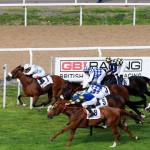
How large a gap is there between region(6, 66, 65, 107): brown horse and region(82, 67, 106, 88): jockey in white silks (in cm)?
151

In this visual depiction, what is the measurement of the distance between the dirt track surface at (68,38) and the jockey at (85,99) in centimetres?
854

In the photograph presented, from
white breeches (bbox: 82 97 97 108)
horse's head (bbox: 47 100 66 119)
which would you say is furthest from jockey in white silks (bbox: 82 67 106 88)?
horse's head (bbox: 47 100 66 119)

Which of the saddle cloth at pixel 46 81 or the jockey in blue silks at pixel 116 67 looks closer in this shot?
the jockey in blue silks at pixel 116 67

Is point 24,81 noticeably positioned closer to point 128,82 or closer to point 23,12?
point 128,82

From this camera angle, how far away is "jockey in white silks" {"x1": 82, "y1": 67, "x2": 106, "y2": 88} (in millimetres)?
20375

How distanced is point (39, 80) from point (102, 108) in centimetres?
423

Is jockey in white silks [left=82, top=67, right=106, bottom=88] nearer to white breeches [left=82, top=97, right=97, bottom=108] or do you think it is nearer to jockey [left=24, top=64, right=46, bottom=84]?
jockey [left=24, top=64, right=46, bottom=84]

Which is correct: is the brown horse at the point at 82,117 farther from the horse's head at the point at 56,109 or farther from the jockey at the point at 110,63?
the jockey at the point at 110,63

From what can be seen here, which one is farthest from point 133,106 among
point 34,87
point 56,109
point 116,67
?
point 56,109

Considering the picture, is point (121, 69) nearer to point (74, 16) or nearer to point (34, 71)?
point (34, 71)

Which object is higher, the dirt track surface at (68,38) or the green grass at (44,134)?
the dirt track surface at (68,38)

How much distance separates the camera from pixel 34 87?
855 inches

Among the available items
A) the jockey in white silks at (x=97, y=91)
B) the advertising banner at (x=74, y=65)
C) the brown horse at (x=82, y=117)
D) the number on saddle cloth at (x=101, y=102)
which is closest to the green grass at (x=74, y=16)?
the advertising banner at (x=74, y=65)

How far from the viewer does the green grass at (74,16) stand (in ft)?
103
